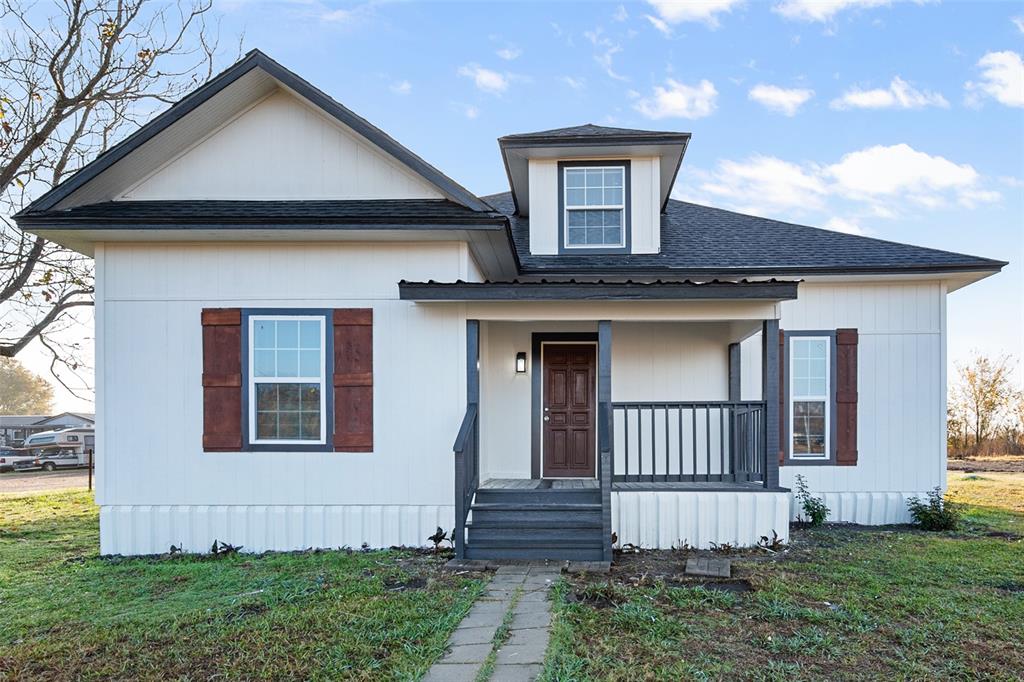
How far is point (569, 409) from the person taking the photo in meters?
9.55

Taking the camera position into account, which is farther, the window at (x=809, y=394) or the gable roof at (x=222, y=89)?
the window at (x=809, y=394)

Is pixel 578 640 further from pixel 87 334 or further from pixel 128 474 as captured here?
pixel 87 334

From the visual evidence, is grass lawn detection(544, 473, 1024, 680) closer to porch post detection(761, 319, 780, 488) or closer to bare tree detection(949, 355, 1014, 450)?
porch post detection(761, 319, 780, 488)

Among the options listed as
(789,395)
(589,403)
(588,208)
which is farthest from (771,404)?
(588,208)

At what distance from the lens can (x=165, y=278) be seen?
24.6 ft

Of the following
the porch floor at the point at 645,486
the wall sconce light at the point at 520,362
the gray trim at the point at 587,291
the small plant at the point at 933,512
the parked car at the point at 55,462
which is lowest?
the parked car at the point at 55,462

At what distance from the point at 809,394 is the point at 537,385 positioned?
3.60 meters

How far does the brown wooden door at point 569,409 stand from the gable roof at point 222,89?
3.05 meters

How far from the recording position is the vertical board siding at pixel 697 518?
7219 millimetres

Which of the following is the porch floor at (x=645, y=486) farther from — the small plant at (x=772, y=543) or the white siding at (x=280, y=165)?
the white siding at (x=280, y=165)

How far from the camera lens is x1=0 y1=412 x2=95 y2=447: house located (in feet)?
109

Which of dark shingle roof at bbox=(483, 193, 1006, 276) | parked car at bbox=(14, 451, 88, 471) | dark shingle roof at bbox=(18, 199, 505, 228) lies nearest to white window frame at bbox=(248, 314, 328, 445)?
dark shingle roof at bbox=(18, 199, 505, 228)

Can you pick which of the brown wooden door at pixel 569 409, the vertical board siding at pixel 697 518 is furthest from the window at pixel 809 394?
the brown wooden door at pixel 569 409

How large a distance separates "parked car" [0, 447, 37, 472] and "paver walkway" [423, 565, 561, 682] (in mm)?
28346
